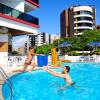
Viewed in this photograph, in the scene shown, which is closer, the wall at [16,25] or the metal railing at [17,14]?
the metal railing at [17,14]

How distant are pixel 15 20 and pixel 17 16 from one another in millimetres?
484

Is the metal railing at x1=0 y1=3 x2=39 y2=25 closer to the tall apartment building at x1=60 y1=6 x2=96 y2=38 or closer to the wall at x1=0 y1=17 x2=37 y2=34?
the wall at x1=0 y1=17 x2=37 y2=34

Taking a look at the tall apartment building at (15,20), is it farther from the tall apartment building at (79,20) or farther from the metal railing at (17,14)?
the tall apartment building at (79,20)

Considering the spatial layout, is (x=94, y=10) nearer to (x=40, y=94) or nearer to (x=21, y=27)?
(x=21, y=27)

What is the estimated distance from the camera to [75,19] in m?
105

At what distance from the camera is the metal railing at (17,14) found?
71.3ft

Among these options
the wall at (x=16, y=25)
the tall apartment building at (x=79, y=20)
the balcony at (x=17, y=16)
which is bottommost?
the wall at (x=16, y=25)

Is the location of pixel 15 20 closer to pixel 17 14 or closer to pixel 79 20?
pixel 17 14

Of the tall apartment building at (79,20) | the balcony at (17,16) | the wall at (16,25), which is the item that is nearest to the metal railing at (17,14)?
the balcony at (17,16)

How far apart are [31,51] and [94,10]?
332 feet

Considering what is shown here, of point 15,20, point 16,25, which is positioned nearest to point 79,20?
point 16,25

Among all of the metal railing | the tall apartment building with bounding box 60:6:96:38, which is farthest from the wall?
the tall apartment building with bounding box 60:6:96:38

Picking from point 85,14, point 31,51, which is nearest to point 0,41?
point 31,51

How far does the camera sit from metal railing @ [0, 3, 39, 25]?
21.7m
